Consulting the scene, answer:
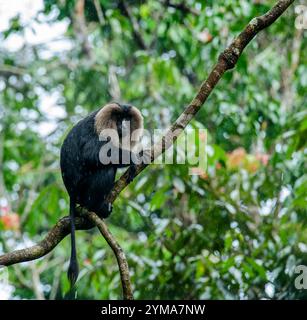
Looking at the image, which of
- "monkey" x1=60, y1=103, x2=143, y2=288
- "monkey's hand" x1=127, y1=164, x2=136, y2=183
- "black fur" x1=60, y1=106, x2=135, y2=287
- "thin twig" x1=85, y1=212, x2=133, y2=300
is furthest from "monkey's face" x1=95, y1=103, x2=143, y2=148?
"thin twig" x1=85, y1=212, x2=133, y2=300

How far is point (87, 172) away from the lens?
4160 mm

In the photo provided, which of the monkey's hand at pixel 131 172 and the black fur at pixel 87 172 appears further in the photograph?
the black fur at pixel 87 172

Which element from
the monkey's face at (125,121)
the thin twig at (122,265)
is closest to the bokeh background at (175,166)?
the monkey's face at (125,121)

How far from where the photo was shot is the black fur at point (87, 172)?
4.06 m

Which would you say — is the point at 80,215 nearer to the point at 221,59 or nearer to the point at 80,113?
the point at 221,59

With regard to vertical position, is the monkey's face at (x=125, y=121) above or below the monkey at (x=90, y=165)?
above

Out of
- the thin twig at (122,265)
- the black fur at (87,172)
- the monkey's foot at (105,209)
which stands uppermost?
the black fur at (87,172)

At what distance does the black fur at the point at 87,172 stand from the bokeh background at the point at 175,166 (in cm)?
45

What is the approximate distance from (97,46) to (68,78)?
1.83 ft

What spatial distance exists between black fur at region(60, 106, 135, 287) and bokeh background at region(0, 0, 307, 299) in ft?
1.48

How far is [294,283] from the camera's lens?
4246 millimetres

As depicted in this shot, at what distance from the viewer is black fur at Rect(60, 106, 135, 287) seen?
406 centimetres

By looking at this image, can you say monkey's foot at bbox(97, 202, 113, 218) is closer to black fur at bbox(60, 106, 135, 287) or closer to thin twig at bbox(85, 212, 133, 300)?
black fur at bbox(60, 106, 135, 287)

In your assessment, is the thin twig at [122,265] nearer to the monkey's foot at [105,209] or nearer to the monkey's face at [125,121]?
the monkey's foot at [105,209]
